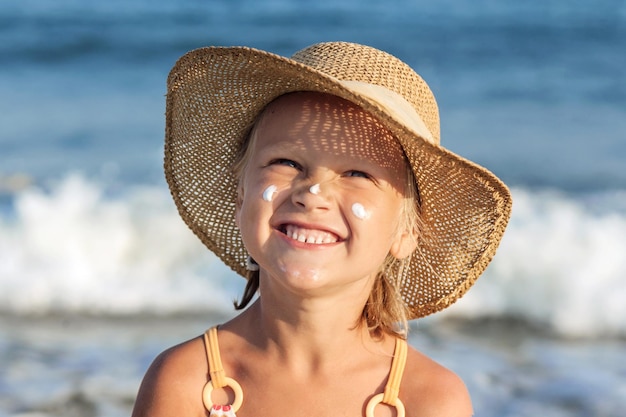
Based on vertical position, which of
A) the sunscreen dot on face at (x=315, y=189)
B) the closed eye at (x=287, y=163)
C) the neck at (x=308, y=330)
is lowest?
the neck at (x=308, y=330)

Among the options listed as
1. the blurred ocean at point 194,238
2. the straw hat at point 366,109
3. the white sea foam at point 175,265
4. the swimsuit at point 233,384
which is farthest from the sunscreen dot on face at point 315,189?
the white sea foam at point 175,265

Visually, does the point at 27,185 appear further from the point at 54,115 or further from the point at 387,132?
the point at 387,132

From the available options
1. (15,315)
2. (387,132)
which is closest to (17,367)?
(15,315)

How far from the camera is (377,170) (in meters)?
2.34

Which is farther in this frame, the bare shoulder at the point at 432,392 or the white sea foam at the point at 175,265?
the white sea foam at the point at 175,265

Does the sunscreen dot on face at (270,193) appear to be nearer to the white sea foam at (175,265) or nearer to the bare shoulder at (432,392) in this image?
the bare shoulder at (432,392)

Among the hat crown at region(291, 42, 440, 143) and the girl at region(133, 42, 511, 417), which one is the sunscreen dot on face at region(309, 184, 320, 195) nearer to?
the girl at region(133, 42, 511, 417)

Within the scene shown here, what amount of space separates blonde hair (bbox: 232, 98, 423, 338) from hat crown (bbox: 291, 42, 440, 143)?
0.20 m

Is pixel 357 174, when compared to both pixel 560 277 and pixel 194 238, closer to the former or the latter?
pixel 560 277

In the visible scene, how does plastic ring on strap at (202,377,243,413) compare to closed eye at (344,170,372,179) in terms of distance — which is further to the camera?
plastic ring on strap at (202,377,243,413)

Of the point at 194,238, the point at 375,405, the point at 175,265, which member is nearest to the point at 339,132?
the point at 375,405

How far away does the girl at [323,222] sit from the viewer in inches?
90.4

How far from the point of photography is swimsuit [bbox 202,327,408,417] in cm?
249

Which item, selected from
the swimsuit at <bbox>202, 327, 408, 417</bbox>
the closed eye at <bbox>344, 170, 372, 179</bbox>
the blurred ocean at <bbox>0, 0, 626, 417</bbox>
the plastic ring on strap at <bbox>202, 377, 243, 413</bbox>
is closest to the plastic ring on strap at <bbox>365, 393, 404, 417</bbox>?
the swimsuit at <bbox>202, 327, 408, 417</bbox>
